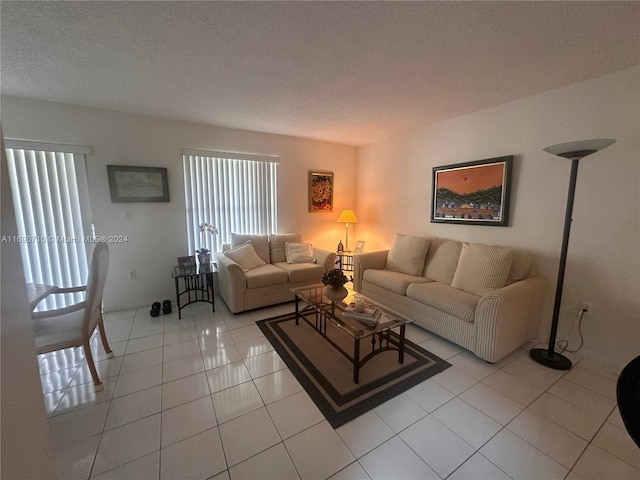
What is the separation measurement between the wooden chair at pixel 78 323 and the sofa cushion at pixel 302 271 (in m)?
1.88

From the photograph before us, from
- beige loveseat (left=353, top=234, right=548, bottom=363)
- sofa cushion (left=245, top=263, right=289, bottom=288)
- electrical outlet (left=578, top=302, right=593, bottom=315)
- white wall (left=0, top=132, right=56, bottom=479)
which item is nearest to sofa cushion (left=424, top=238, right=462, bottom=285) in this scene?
beige loveseat (left=353, top=234, right=548, bottom=363)

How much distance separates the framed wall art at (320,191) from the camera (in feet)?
14.2

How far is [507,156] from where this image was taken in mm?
2637

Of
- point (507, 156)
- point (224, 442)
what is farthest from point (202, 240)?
point (507, 156)

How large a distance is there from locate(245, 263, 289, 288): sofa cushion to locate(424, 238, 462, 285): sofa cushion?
1.81 metres

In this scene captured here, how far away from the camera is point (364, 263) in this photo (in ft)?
11.3

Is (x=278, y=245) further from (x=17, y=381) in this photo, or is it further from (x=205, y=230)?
(x=17, y=381)

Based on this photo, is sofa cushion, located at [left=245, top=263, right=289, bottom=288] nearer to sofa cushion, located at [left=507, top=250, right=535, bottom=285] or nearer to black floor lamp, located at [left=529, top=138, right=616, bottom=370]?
sofa cushion, located at [left=507, top=250, right=535, bottom=285]

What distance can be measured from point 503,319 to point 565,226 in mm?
913

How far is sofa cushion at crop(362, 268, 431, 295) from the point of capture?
9.32ft

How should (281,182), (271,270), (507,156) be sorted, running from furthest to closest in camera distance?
1. (281,182)
2. (271,270)
3. (507,156)

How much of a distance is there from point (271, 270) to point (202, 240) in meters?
1.19

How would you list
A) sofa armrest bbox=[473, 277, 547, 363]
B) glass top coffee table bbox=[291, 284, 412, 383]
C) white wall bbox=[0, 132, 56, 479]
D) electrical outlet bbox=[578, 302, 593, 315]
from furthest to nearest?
1. electrical outlet bbox=[578, 302, 593, 315]
2. sofa armrest bbox=[473, 277, 547, 363]
3. glass top coffee table bbox=[291, 284, 412, 383]
4. white wall bbox=[0, 132, 56, 479]

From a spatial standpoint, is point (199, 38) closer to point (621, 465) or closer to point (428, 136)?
point (428, 136)
